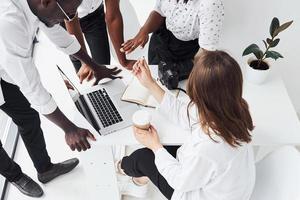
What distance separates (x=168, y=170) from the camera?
1332mm

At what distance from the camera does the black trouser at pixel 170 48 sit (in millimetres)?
1939

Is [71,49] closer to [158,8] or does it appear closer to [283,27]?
[158,8]

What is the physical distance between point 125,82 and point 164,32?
0.50m

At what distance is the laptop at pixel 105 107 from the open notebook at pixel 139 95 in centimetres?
3

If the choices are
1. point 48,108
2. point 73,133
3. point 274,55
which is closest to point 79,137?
point 73,133

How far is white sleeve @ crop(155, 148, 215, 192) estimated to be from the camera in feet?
3.86

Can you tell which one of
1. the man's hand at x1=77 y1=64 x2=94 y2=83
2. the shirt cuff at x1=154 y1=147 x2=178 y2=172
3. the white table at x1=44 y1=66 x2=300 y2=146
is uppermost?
the man's hand at x1=77 y1=64 x2=94 y2=83

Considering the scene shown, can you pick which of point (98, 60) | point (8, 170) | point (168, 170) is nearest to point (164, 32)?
point (98, 60)

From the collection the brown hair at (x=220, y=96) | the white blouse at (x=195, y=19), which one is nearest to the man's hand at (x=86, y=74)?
the white blouse at (x=195, y=19)

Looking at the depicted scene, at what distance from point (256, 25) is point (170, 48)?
51cm

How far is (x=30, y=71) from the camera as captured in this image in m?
1.31

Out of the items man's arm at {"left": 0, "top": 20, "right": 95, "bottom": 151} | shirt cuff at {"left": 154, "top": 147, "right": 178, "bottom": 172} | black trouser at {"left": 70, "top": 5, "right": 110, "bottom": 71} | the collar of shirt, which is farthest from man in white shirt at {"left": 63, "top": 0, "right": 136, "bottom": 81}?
shirt cuff at {"left": 154, "top": 147, "right": 178, "bottom": 172}

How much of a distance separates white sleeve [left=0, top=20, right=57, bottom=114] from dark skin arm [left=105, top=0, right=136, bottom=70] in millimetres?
561

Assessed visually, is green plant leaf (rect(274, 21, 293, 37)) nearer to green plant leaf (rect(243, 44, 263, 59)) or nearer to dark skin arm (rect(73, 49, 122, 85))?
green plant leaf (rect(243, 44, 263, 59))
